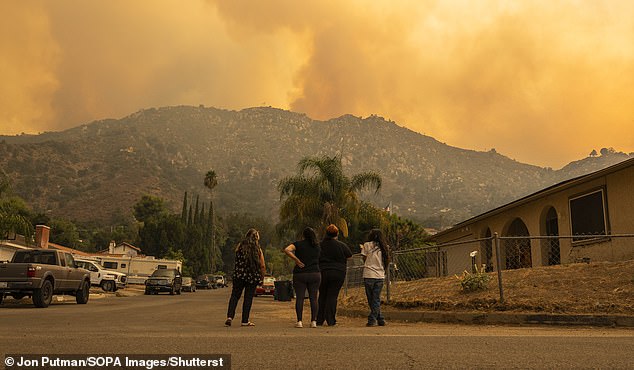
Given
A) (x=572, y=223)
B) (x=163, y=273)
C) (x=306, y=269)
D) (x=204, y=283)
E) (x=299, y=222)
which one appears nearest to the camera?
(x=306, y=269)

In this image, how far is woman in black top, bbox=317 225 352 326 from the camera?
1105 cm

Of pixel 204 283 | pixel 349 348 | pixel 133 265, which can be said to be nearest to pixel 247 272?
pixel 349 348

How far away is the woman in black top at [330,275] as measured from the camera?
11055 millimetres

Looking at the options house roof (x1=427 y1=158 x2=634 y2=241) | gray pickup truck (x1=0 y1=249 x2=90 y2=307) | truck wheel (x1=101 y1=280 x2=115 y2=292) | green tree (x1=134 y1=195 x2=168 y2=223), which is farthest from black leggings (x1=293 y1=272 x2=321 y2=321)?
green tree (x1=134 y1=195 x2=168 y2=223)

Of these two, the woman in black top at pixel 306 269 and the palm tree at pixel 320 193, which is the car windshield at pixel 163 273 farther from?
the woman in black top at pixel 306 269

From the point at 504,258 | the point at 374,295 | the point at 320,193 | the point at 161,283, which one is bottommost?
the point at 374,295

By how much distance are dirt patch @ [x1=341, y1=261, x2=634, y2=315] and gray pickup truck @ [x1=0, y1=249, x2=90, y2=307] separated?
9.44 meters

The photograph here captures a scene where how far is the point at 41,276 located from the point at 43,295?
22.7 inches

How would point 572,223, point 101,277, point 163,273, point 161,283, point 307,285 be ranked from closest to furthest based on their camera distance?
point 307,285, point 572,223, point 101,277, point 161,283, point 163,273

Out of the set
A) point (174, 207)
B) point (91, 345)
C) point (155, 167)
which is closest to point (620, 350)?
point (91, 345)

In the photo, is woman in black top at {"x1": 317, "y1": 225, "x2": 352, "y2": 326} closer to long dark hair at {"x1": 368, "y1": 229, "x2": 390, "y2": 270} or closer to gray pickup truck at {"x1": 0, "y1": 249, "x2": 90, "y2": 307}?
long dark hair at {"x1": 368, "y1": 229, "x2": 390, "y2": 270}

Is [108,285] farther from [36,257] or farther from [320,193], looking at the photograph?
[36,257]

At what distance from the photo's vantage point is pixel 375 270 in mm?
11031

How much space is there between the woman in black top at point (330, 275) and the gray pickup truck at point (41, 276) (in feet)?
34.9
